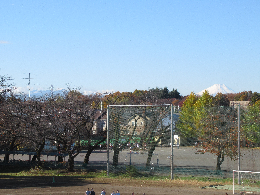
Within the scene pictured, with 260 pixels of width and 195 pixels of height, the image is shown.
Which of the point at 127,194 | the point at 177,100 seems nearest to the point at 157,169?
the point at 127,194

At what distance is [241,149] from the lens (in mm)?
17844

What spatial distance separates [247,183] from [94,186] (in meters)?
7.79

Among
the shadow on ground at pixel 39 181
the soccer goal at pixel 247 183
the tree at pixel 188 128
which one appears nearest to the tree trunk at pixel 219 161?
the soccer goal at pixel 247 183

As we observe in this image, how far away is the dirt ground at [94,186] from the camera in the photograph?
47.3 feet

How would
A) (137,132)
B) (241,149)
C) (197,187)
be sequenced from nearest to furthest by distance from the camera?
(197,187)
(241,149)
(137,132)

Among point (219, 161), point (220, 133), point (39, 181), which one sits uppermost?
point (220, 133)

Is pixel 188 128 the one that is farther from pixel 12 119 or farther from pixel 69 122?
pixel 12 119

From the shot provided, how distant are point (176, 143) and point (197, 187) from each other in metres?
4.51

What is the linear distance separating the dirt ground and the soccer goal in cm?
72

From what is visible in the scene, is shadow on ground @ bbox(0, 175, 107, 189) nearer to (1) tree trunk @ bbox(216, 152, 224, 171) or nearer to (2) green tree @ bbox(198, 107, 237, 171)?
(2) green tree @ bbox(198, 107, 237, 171)

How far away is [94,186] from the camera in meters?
15.8

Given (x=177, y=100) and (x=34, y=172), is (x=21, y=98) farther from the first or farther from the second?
(x=177, y=100)

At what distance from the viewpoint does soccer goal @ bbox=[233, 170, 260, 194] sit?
1463 centimetres

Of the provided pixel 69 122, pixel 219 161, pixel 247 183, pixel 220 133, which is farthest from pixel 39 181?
pixel 247 183
